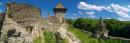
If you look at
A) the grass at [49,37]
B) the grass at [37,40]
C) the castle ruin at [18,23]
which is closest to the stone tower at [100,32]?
the grass at [49,37]

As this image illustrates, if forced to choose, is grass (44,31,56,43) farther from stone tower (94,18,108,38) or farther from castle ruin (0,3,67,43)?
stone tower (94,18,108,38)

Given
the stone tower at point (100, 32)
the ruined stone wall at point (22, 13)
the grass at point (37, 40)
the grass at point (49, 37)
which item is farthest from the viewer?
the stone tower at point (100, 32)

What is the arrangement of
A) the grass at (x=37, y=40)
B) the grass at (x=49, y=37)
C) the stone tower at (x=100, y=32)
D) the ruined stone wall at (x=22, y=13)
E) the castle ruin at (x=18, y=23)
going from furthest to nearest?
the stone tower at (x=100, y=32)
the grass at (x=49, y=37)
the grass at (x=37, y=40)
the ruined stone wall at (x=22, y=13)
the castle ruin at (x=18, y=23)

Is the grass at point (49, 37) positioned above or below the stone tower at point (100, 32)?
above

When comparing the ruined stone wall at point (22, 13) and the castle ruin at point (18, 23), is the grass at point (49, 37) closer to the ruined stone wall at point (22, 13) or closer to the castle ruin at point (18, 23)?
the castle ruin at point (18, 23)

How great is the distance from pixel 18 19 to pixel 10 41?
1897 millimetres

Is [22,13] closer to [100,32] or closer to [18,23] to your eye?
[18,23]

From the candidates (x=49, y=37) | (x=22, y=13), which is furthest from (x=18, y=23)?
(x=49, y=37)

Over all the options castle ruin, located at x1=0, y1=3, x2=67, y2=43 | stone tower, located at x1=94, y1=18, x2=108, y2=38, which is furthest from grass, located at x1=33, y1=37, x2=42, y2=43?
stone tower, located at x1=94, y1=18, x2=108, y2=38

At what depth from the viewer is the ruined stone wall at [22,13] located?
26.8 meters

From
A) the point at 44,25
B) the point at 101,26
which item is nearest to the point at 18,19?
the point at 44,25

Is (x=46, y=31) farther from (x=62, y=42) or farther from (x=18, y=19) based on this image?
(x=18, y=19)

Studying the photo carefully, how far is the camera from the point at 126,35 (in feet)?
300

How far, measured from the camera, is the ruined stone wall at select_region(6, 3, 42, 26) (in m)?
26.8
